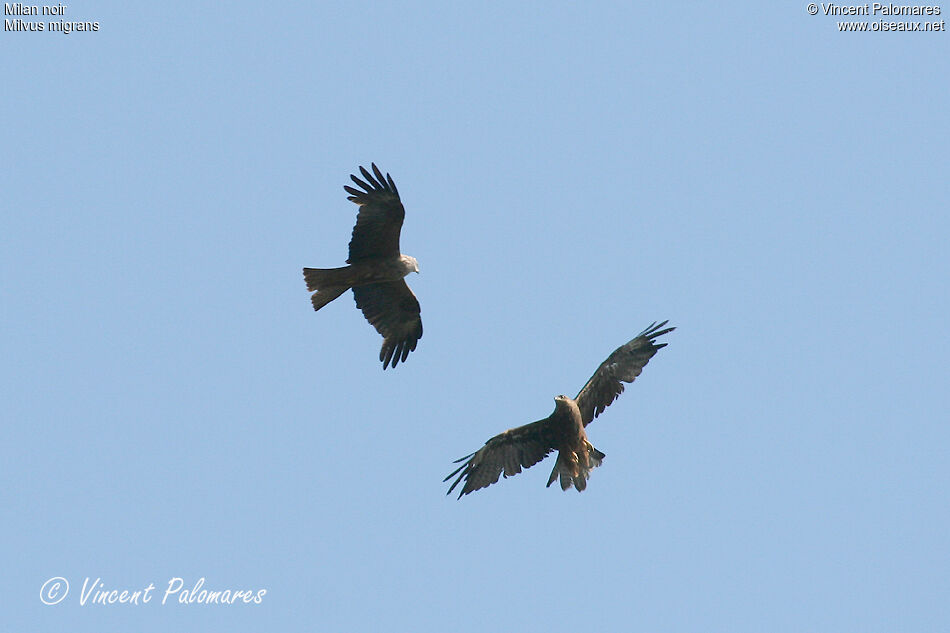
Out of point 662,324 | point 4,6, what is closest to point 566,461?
point 662,324

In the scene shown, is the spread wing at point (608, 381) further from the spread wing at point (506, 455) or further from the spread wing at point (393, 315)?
the spread wing at point (393, 315)

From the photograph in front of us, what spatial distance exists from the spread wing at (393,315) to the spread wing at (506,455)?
2302 mm

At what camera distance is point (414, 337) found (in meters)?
19.9

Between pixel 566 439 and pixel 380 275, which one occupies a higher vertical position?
pixel 380 275

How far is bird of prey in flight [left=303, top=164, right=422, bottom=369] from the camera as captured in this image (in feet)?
60.8

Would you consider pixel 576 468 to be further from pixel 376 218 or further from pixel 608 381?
pixel 376 218

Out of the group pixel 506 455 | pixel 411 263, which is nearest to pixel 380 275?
pixel 411 263

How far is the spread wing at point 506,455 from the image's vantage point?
1812 cm

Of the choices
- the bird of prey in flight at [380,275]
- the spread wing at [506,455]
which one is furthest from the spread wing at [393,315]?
the spread wing at [506,455]

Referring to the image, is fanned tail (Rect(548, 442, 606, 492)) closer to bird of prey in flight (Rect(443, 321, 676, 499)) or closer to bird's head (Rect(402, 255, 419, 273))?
bird of prey in flight (Rect(443, 321, 676, 499))

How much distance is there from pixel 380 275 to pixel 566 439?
124 inches

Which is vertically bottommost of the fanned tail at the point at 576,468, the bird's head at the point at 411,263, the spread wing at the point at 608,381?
the fanned tail at the point at 576,468

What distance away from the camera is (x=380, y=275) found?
62.7ft

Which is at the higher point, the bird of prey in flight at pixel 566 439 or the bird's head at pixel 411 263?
the bird's head at pixel 411 263
